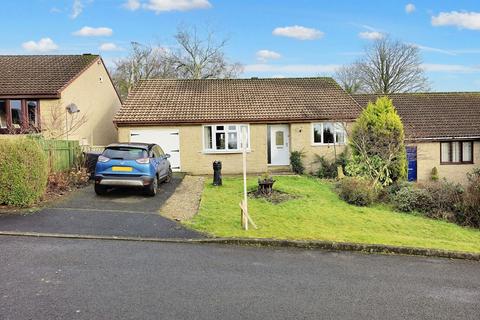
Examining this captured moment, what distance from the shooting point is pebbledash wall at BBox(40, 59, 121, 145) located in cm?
1971

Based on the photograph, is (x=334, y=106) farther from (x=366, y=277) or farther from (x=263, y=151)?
(x=366, y=277)

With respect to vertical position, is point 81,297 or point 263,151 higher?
point 263,151

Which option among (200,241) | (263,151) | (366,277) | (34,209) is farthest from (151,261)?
(263,151)

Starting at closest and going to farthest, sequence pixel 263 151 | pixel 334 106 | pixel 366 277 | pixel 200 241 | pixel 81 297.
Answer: pixel 81 297
pixel 366 277
pixel 200 241
pixel 263 151
pixel 334 106

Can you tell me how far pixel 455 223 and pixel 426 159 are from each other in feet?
30.2

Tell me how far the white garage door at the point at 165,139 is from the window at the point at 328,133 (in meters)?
6.75

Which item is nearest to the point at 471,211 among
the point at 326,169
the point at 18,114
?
the point at 326,169

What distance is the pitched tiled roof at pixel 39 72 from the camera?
1947 cm

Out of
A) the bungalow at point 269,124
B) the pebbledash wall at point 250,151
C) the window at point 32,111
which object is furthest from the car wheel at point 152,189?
the window at point 32,111

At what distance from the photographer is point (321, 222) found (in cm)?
1114

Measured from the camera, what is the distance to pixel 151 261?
269 inches

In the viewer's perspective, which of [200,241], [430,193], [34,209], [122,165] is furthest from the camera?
[430,193]

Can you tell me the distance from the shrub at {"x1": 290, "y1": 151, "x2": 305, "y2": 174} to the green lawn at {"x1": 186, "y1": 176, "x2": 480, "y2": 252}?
3.70 m

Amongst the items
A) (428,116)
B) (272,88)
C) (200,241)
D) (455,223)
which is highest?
(272,88)
